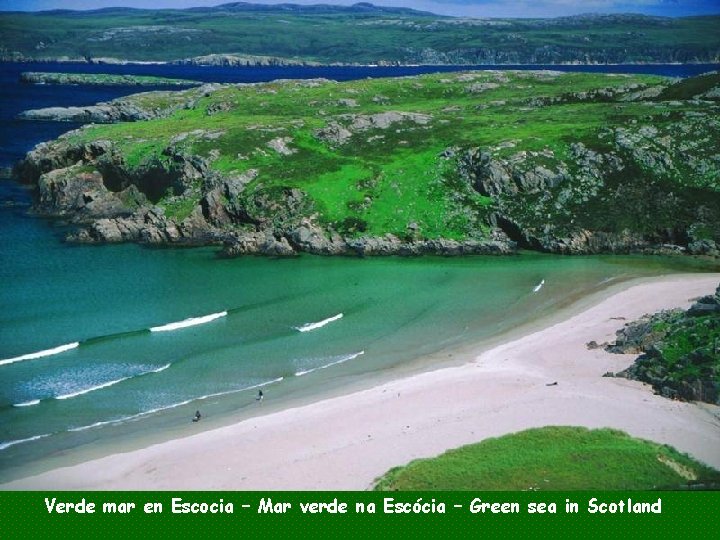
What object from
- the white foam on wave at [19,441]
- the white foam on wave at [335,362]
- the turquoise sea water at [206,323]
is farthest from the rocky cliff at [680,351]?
the white foam on wave at [19,441]

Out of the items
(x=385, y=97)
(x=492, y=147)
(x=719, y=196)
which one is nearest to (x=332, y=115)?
(x=385, y=97)

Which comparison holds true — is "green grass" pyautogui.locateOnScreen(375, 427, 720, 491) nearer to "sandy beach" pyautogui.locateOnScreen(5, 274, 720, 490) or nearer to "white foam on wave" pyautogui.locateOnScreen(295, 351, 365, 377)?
"sandy beach" pyautogui.locateOnScreen(5, 274, 720, 490)

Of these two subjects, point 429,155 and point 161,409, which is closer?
point 161,409

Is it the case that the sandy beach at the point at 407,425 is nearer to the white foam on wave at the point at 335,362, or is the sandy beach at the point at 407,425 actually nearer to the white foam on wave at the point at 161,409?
the white foam on wave at the point at 161,409

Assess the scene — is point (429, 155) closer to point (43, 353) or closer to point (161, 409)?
point (43, 353)

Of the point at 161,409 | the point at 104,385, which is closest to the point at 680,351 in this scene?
the point at 161,409
